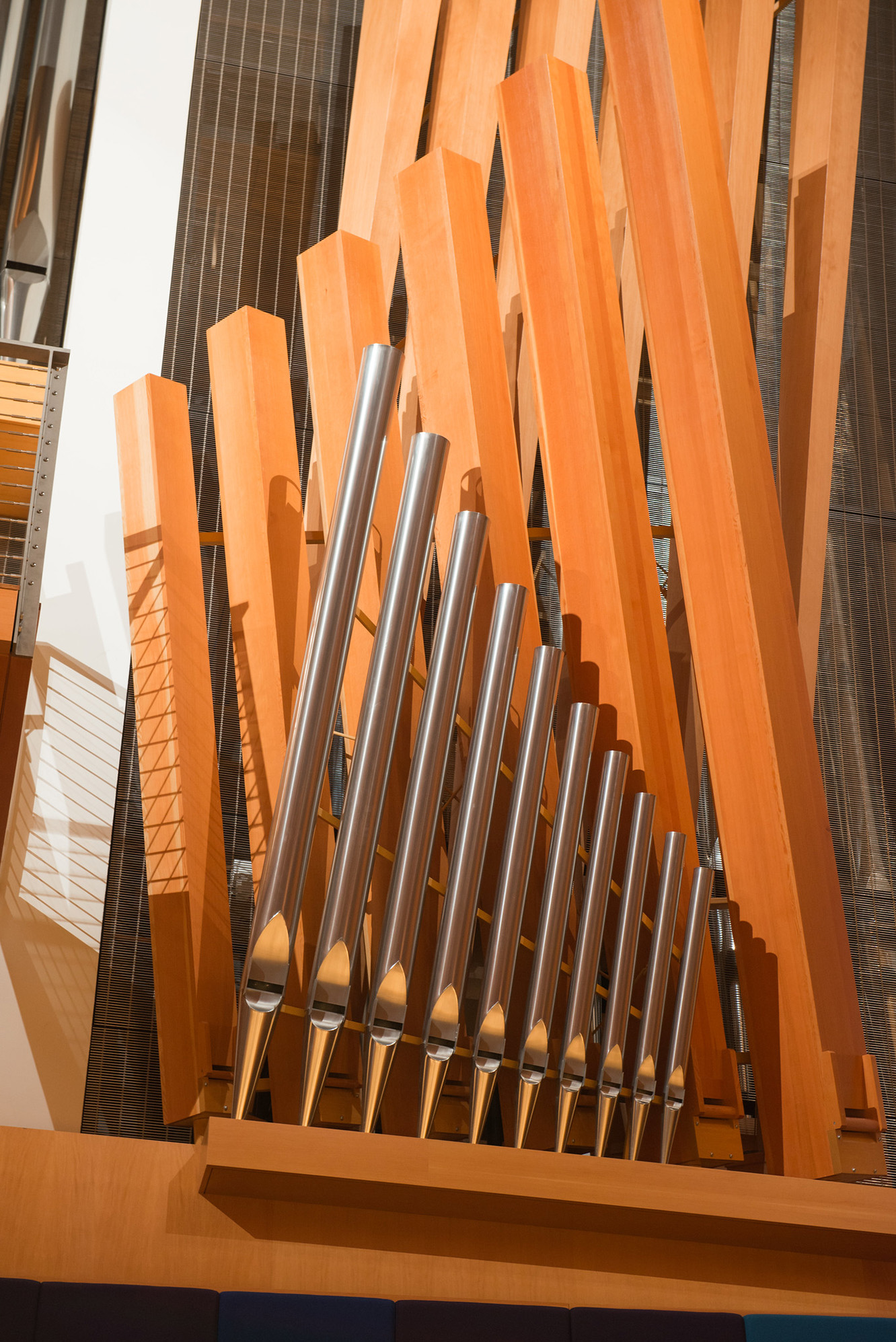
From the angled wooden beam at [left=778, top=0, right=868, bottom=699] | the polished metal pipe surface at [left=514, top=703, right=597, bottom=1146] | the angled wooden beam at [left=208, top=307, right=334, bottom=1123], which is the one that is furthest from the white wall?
the angled wooden beam at [left=778, top=0, right=868, bottom=699]

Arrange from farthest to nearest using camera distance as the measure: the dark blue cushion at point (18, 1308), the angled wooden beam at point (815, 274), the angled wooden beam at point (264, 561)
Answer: the angled wooden beam at point (815, 274) → the angled wooden beam at point (264, 561) → the dark blue cushion at point (18, 1308)

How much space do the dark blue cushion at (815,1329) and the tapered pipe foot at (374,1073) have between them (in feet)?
3.54

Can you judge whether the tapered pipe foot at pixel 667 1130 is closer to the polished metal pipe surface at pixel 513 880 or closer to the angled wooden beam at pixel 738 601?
the angled wooden beam at pixel 738 601

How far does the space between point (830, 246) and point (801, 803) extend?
2.14m

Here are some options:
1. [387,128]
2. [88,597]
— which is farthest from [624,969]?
[387,128]

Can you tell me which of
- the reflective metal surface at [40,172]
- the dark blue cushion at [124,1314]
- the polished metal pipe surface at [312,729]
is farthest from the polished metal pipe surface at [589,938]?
the reflective metal surface at [40,172]

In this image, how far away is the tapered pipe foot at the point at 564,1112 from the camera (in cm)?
297

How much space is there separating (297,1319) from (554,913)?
101 centimetres

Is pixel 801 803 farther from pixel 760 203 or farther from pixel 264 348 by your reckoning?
pixel 760 203

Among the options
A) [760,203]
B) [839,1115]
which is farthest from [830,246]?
[839,1115]

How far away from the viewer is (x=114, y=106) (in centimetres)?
475

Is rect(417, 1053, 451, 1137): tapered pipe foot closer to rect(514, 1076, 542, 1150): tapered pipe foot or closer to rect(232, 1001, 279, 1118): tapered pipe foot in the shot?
rect(514, 1076, 542, 1150): tapered pipe foot

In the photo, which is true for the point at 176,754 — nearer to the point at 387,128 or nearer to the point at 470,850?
the point at 470,850

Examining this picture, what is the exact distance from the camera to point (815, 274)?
176 inches
